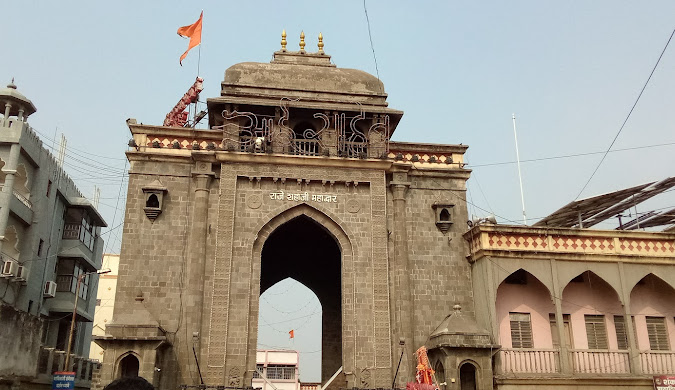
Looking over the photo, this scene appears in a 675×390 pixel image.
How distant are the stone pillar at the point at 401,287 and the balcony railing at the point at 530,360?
3078 mm

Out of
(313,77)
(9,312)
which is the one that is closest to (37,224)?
(9,312)

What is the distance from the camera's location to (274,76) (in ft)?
78.0

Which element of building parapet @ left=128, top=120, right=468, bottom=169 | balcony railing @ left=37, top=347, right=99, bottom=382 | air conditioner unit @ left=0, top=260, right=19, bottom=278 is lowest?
balcony railing @ left=37, top=347, right=99, bottom=382

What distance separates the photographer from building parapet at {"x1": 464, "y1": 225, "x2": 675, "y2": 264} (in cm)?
2100

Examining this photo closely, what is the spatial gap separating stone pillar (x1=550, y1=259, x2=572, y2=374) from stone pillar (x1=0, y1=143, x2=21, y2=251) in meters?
20.9

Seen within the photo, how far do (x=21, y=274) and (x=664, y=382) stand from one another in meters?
24.9

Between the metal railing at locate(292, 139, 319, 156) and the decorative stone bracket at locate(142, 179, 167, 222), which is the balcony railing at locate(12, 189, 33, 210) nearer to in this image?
the decorative stone bracket at locate(142, 179, 167, 222)

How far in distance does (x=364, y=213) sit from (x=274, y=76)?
265 inches

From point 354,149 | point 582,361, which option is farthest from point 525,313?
point 354,149

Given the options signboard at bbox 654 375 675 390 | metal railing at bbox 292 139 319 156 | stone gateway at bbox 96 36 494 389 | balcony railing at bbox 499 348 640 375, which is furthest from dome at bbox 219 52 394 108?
signboard at bbox 654 375 675 390

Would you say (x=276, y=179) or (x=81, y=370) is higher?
(x=276, y=179)

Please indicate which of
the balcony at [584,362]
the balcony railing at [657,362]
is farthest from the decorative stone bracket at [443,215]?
the balcony railing at [657,362]

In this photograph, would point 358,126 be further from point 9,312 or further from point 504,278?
point 9,312

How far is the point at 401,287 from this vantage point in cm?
2091
